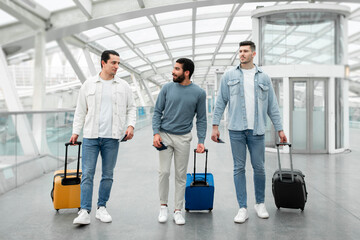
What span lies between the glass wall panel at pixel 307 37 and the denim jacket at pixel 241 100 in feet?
19.8

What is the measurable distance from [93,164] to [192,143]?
27.0 feet

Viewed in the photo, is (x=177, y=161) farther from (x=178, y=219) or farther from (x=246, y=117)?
(x=246, y=117)

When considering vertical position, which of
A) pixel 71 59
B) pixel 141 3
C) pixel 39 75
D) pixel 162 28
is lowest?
pixel 39 75

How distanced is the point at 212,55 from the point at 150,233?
22.8 metres

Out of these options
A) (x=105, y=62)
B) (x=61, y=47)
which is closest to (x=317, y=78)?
(x=105, y=62)

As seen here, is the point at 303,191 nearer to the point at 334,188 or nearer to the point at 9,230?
the point at 334,188

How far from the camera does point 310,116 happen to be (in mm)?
9227

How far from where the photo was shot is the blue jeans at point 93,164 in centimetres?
347

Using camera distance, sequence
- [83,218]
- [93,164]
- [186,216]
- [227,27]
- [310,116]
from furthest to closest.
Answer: [227,27]
[310,116]
[186,216]
[93,164]
[83,218]

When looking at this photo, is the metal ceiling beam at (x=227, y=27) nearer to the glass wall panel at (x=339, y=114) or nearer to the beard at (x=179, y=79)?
the glass wall panel at (x=339, y=114)

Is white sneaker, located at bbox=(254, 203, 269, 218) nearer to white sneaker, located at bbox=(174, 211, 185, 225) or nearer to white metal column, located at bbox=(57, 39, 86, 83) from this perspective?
white sneaker, located at bbox=(174, 211, 185, 225)

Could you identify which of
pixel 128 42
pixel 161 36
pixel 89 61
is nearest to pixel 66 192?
pixel 89 61

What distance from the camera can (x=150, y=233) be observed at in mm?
3223

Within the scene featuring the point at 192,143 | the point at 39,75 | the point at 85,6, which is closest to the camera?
the point at 85,6
